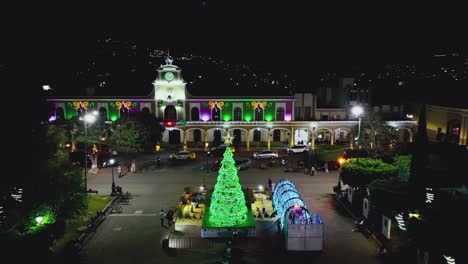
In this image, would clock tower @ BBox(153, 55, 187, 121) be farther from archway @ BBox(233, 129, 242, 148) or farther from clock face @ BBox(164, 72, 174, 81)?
archway @ BBox(233, 129, 242, 148)

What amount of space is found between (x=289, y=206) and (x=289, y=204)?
0.26 metres

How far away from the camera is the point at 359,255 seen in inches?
818

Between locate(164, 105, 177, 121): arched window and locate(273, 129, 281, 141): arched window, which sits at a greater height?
locate(164, 105, 177, 121): arched window

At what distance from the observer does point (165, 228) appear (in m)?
24.1

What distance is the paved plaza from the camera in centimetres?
2045

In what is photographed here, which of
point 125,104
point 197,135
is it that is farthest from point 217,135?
point 125,104

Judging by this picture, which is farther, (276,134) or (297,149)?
(276,134)

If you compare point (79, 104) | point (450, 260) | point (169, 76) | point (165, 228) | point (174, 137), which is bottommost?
point (165, 228)

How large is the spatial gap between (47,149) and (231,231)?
10.5 meters

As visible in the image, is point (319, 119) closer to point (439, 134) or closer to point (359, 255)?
point (439, 134)

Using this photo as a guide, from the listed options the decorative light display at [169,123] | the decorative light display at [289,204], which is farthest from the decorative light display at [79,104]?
the decorative light display at [289,204]

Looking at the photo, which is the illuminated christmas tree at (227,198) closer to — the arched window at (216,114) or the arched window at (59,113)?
the arched window at (216,114)

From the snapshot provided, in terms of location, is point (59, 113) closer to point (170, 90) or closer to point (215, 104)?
point (170, 90)

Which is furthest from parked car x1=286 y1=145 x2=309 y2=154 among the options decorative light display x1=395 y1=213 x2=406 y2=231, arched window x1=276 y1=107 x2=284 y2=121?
decorative light display x1=395 y1=213 x2=406 y2=231
